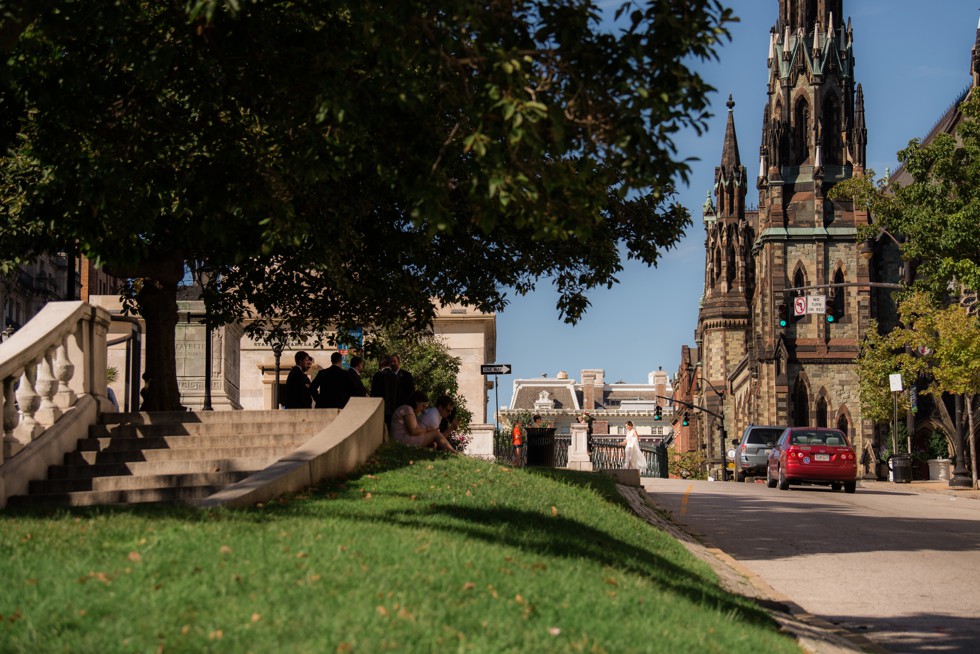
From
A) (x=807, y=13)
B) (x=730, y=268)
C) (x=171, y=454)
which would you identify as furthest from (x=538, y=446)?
(x=730, y=268)

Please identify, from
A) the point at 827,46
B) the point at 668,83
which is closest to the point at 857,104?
the point at 827,46

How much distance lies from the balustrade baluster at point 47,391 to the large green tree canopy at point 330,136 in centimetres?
137

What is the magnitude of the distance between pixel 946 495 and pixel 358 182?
84.8ft

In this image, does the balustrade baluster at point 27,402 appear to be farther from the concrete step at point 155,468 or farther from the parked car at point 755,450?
the parked car at point 755,450

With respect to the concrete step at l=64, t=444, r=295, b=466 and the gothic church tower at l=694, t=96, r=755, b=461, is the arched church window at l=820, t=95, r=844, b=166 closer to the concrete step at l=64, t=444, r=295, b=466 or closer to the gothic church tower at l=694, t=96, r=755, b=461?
the gothic church tower at l=694, t=96, r=755, b=461

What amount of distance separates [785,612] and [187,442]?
22.8ft

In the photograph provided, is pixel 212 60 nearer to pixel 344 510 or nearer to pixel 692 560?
pixel 344 510

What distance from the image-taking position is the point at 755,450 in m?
42.9

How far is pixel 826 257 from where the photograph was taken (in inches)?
3765

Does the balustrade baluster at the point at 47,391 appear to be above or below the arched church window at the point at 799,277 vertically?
below

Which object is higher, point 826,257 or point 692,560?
point 826,257

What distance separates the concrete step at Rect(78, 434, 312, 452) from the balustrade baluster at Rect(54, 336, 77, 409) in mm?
452

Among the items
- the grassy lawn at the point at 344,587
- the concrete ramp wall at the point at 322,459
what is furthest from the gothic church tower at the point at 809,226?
the grassy lawn at the point at 344,587

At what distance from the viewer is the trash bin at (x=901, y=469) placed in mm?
51219
